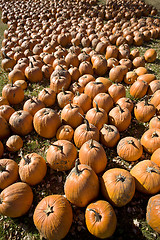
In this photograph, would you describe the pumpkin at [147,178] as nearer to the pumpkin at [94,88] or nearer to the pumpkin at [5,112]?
the pumpkin at [94,88]

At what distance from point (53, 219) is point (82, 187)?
77cm

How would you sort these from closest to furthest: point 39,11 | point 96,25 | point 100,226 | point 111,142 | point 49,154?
Result: point 100,226 → point 49,154 → point 111,142 → point 96,25 → point 39,11

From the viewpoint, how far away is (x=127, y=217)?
11.4 ft

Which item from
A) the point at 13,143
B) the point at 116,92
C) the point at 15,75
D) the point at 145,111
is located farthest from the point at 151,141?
the point at 15,75

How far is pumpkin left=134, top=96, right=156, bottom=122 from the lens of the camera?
16.7 feet

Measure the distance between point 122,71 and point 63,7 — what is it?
13.1 meters

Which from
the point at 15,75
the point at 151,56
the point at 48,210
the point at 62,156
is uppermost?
the point at 151,56

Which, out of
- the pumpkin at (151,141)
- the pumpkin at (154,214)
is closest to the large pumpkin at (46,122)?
the pumpkin at (151,141)

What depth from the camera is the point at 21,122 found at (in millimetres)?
5012

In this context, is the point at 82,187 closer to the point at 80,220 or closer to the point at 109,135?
the point at 80,220

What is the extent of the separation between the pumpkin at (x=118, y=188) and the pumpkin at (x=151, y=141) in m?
1.30

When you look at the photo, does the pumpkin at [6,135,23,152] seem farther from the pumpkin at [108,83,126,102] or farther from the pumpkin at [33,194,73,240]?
the pumpkin at [108,83,126,102]

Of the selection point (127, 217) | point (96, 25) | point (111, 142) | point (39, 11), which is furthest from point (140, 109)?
point (39, 11)

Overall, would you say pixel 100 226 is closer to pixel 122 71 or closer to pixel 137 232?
pixel 137 232
